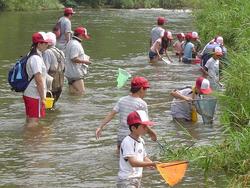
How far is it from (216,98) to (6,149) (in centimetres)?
351

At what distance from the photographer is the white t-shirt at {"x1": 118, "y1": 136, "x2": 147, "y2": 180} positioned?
6.62 m

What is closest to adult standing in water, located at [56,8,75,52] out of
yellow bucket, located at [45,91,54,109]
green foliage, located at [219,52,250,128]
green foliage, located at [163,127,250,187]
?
yellow bucket, located at [45,91,54,109]

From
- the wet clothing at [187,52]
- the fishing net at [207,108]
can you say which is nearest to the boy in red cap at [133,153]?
the fishing net at [207,108]

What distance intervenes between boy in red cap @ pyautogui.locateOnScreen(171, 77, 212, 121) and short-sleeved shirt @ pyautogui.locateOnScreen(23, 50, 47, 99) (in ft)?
7.62

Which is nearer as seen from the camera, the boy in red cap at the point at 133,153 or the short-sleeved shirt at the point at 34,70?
the boy in red cap at the point at 133,153

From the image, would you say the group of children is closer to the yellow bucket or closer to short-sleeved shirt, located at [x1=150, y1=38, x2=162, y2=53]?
the yellow bucket

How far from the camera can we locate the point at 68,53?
1366 centimetres

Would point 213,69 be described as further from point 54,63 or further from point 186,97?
point 54,63

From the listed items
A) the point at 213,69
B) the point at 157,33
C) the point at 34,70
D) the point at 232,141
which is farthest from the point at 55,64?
the point at 157,33

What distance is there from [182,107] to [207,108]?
0.64 m

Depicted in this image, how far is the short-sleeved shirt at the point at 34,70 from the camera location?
1035 cm

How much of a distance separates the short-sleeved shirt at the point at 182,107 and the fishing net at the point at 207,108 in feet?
1.14

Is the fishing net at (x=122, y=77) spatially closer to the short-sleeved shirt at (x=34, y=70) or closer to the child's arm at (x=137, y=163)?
the short-sleeved shirt at (x=34, y=70)

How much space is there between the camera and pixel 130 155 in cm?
659
